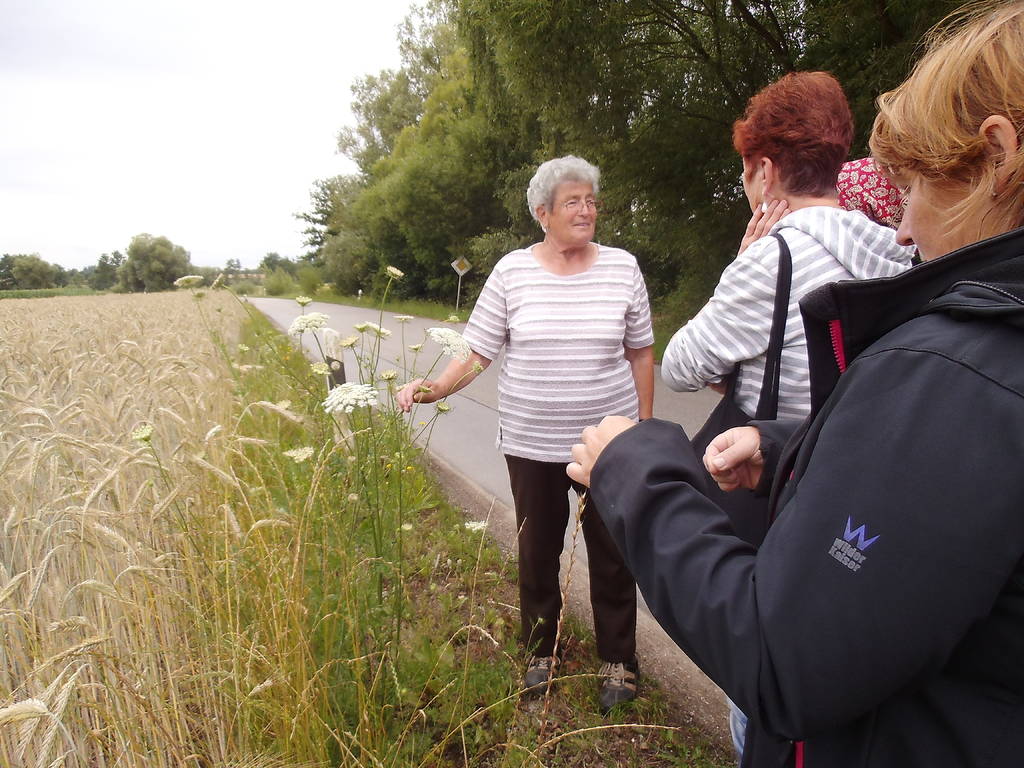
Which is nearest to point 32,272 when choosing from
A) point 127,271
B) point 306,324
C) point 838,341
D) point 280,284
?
point 127,271

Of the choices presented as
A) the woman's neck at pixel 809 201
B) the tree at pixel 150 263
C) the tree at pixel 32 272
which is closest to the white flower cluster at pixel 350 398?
the woman's neck at pixel 809 201

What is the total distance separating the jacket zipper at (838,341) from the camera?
0.84m

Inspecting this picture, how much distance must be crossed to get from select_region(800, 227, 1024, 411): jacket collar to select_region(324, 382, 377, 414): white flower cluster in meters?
1.22

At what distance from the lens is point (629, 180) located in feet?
32.2

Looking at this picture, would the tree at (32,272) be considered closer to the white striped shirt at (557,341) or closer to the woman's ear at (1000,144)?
the white striped shirt at (557,341)

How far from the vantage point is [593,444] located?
1.08 m

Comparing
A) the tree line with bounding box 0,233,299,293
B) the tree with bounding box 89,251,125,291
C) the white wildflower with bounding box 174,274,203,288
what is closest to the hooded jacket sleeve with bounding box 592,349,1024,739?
the white wildflower with bounding box 174,274,203,288

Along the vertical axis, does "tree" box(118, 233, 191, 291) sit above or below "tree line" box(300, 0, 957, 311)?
above

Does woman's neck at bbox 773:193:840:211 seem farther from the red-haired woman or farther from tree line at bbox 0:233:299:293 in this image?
tree line at bbox 0:233:299:293

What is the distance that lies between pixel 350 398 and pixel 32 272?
7322cm

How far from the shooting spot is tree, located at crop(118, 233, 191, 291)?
216 feet

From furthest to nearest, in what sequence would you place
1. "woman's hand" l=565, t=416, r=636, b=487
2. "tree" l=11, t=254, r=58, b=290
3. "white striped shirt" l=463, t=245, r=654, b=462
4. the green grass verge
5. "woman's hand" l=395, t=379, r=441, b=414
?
"tree" l=11, t=254, r=58, b=290 → "white striped shirt" l=463, t=245, r=654, b=462 → "woman's hand" l=395, t=379, r=441, b=414 → the green grass verge → "woman's hand" l=565, t=416, r=636, b=487

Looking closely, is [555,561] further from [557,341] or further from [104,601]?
[104,601]

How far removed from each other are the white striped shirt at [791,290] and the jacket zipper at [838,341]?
652 mm
